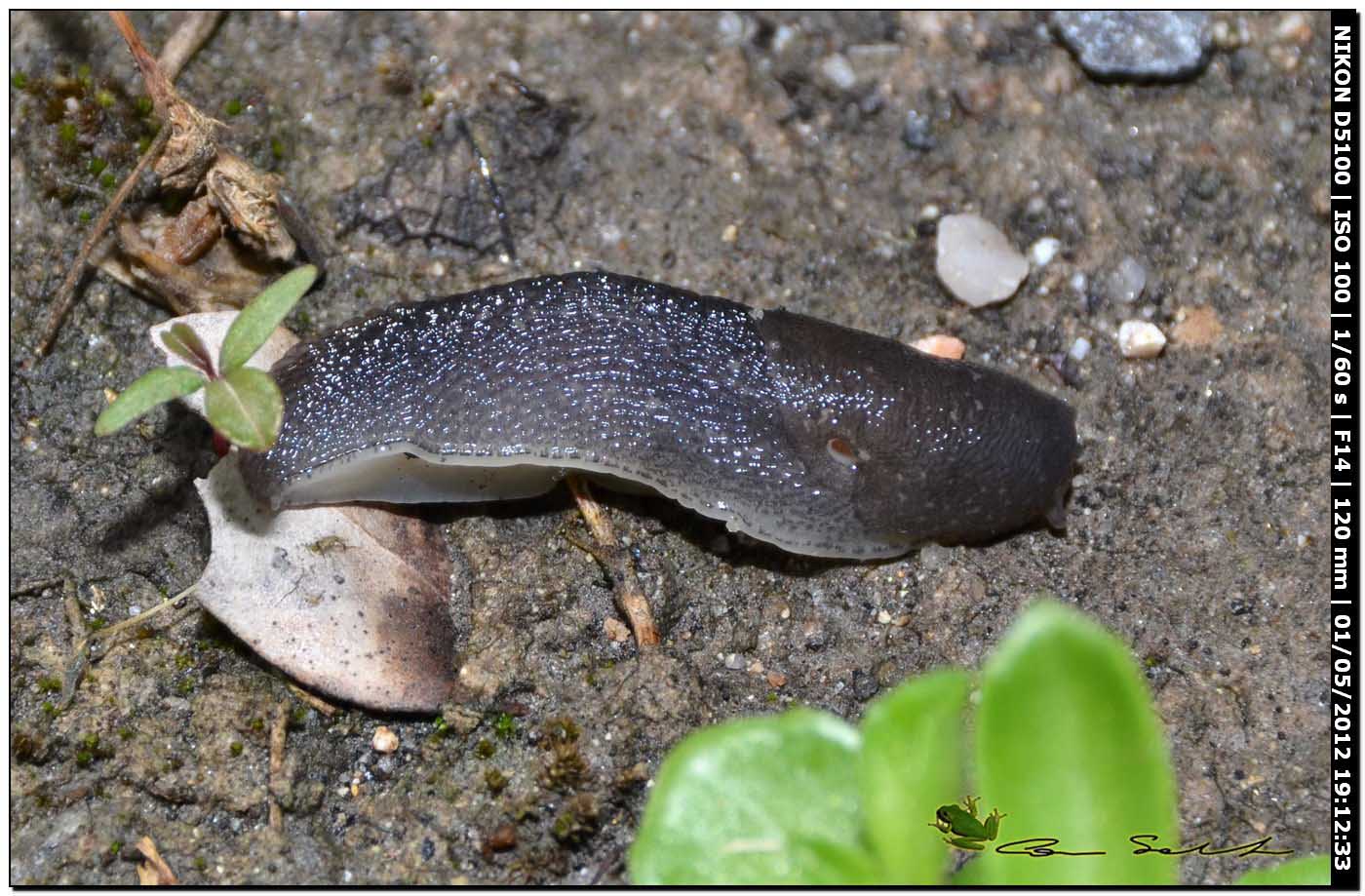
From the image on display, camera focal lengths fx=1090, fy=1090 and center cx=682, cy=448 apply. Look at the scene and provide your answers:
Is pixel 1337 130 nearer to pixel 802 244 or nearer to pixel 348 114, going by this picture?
pixel 802 244

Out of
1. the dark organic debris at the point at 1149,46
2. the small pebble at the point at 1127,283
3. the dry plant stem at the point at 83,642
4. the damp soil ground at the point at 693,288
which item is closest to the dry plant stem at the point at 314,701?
the damp soil ground at the point at 693,288

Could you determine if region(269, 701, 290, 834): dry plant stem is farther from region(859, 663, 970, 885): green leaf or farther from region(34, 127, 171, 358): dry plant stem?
region(859, 663, 970, 885): green leaf

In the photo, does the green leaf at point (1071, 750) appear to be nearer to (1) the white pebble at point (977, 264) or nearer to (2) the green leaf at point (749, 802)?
(2) the green leaf at point (749, 802)

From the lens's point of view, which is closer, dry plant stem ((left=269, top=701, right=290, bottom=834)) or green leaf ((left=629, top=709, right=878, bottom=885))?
green leaf ((left=629, top=709, right=878, bottom=885))

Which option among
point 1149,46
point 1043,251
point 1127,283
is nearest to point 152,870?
point 1043,251

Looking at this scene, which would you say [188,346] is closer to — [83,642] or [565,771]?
[83,642]

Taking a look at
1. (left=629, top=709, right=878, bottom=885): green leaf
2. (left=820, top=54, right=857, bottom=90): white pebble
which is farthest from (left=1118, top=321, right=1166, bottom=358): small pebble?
(left=629, top=709, right=878, bottom=885): green leaf
